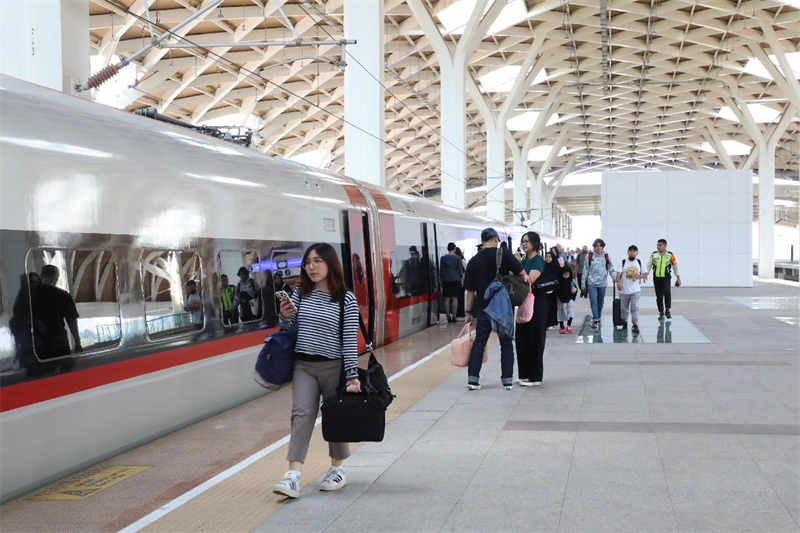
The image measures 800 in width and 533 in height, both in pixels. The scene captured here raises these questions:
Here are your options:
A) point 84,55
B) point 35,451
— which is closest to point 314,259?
point 35,451

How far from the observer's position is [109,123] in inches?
265

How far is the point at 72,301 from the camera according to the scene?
588 cm

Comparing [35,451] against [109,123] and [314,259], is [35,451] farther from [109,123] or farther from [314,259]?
[109,123]

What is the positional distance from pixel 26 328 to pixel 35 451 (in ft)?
2.46

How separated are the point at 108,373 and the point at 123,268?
0.80m

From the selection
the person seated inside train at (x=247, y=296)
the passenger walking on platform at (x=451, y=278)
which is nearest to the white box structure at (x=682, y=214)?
the passenger walking on platform at (x=451, y=278)

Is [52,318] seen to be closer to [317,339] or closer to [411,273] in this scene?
[317,339]

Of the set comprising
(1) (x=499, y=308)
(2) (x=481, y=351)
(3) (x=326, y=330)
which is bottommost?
(2) (x=481, y=351)

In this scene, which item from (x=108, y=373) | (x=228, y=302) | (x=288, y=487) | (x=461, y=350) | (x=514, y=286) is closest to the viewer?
(x=288, y=487)

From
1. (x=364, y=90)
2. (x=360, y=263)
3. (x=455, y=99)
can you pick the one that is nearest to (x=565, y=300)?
(x=360, y=263)

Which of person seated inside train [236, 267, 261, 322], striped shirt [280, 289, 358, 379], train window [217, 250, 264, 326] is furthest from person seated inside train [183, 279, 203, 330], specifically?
striped shirt [280, 289, 358, 379]

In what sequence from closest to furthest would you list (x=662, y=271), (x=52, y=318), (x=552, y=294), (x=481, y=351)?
(x=52, y=318), (x=481, y=351), (x=552, y=294), (x=662, y=271)

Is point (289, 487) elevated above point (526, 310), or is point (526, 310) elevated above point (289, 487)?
point (526, 310)

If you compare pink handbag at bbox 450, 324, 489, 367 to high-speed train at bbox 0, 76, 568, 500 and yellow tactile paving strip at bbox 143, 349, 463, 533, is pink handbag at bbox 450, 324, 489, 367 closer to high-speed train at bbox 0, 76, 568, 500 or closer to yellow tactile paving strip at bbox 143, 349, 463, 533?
high-speed train at bbox 0, 76, 568, 500
